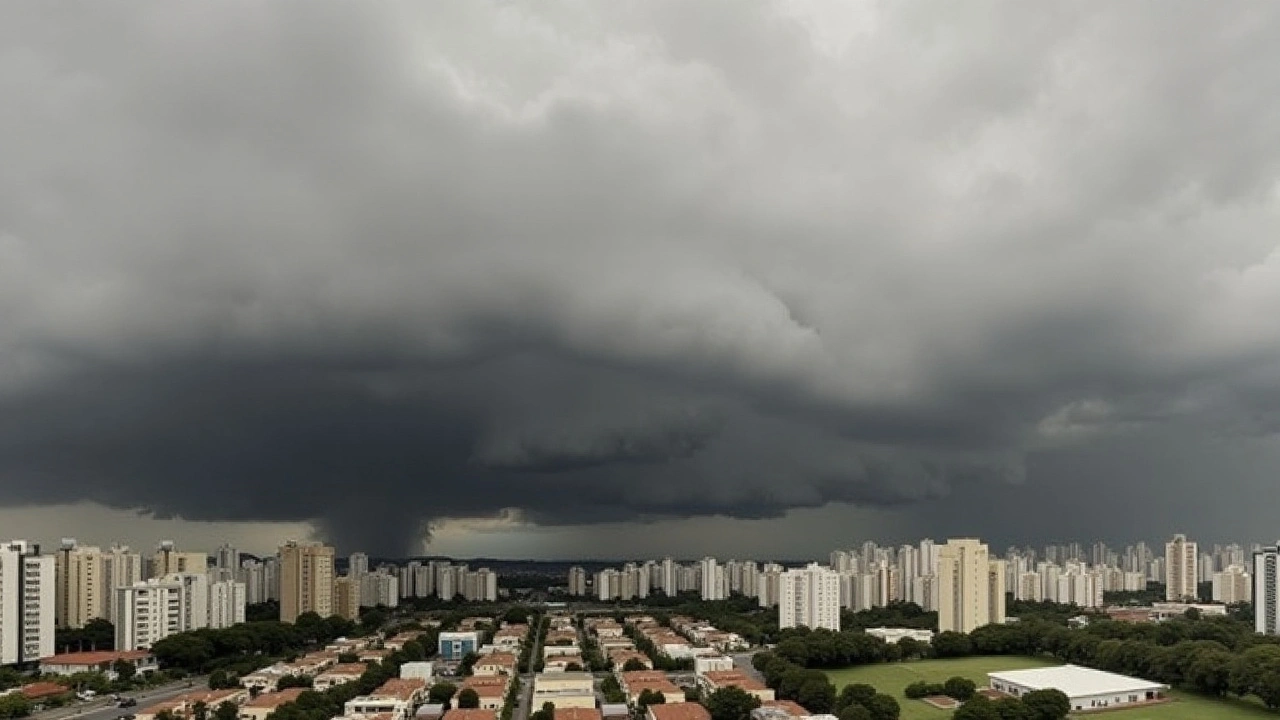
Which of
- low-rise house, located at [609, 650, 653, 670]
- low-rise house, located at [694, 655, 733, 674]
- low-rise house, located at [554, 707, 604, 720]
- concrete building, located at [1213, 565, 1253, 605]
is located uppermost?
low-rise house, located at [554, 707, 604, 720]

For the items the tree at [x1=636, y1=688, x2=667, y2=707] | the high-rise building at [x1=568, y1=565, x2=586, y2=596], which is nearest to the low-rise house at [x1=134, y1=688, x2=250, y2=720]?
the tree at [x1=636, y1=688, x2=667, y2=707]

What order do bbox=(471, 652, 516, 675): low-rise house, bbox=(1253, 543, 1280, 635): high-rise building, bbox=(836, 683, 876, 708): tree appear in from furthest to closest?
bbox=(1253, 543, 1280, 635): high-rise building < bbox=(471, 652, 516, 675): low-rise house < bbox=(836, 683, 876, 708): tree

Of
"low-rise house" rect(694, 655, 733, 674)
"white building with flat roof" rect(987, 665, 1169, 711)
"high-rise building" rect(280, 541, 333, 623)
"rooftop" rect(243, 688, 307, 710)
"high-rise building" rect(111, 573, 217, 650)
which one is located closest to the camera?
"rooftop" rect(243, 688, 307, 710)

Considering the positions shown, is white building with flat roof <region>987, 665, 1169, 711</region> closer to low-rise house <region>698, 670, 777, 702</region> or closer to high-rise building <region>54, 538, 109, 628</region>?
low-rise house <region>698, 670, 777, 702</region>

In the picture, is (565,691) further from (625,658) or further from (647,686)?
(625,658)

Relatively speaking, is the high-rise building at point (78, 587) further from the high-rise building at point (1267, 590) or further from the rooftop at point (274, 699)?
the high-rise building at point (1267, 590)

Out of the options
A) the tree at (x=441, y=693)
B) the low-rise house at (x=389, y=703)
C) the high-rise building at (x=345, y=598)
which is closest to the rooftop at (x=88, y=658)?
the low-rise house at (x=389, y=703)

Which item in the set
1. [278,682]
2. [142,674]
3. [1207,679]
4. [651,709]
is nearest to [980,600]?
[1207,679]

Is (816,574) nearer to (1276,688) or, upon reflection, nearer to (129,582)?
(1276,688)
